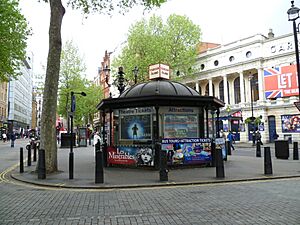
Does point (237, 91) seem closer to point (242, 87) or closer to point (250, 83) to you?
point (242, 87)

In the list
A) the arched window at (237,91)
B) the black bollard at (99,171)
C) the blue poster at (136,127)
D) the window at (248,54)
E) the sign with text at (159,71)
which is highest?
the window at (248,54)

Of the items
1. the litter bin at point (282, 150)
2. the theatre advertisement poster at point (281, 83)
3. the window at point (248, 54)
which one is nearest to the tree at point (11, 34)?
the theatre advertisement poster at point (281, 83)

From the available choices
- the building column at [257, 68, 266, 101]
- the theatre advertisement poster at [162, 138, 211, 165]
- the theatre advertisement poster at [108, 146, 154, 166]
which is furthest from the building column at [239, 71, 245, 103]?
the theatre advertisement poster at [108, 146, 154, 166]

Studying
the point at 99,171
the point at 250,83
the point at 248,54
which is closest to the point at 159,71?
the point at 99,171

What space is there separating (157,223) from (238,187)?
14.3 ft

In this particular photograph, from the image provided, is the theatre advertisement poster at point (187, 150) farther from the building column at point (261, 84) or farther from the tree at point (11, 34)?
the building column at point (261, 84)

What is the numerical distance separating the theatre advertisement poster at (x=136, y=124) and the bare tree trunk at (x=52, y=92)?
3799mm

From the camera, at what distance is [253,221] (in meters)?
5.46

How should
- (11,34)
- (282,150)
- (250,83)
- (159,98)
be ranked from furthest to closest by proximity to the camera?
(250,83) < (11,34) < (282,150) < (159,98)

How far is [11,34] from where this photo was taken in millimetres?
22594

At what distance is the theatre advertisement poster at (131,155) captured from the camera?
1302cm

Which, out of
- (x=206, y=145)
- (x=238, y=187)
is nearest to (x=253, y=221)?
(x=238, y=187)

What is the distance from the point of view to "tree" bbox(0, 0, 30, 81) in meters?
21.3

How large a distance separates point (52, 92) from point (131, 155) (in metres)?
4.48
